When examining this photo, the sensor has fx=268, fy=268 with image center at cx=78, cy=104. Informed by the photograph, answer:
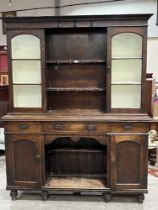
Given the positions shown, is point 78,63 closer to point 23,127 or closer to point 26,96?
point 26,96

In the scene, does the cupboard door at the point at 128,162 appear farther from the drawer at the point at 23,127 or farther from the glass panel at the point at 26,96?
the glass panel at the point at 26,96

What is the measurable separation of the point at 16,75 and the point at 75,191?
146 centimetres

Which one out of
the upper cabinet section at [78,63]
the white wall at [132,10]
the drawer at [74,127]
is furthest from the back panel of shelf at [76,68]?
the white wall at [132,10]

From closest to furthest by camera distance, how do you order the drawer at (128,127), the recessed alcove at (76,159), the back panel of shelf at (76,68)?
the drawer at (128,127) → the back panel of shelf at (76,68) → the recessed alcove at (76,159)

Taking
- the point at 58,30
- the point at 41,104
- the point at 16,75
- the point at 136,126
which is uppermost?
the point at 58,30

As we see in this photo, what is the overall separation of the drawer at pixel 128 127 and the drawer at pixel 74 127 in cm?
9

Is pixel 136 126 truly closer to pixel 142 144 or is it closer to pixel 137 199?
pixel 142 144

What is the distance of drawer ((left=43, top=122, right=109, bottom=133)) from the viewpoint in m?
2.85

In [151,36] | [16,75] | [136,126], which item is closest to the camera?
[136,126]

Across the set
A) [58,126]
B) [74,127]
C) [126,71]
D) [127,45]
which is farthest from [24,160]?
[127,45]

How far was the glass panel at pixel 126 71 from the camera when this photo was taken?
2926 millimetres

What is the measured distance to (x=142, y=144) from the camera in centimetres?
284

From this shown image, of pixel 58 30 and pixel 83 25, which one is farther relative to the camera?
pixel 58 30

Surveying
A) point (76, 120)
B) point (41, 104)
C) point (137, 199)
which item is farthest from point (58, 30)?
point (137, 199)
